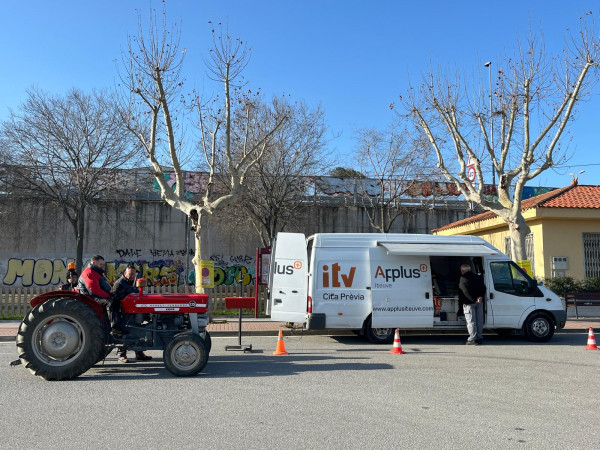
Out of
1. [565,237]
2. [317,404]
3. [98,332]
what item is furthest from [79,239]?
[565,237]

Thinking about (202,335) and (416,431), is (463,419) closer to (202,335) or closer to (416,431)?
(416,431)

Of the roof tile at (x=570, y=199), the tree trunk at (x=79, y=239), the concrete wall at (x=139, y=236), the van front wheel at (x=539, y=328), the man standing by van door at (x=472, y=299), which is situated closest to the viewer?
the man standing by van door at (x=472, y=299)

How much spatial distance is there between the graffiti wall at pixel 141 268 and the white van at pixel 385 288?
1473 cm

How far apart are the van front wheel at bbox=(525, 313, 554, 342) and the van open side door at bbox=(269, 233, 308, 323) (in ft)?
17.4

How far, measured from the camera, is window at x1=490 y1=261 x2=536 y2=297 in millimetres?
A: 11930

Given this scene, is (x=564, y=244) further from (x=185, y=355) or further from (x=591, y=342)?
(x=185, y=355)

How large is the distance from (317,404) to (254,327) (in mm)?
8353

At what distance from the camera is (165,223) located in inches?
1090

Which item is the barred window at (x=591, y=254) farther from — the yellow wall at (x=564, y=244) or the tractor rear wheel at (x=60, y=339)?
the tractor rear wheel at (x=60, y=339)

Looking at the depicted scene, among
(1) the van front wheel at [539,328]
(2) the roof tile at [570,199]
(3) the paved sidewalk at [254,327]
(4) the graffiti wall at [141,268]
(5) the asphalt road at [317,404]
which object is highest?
(2) the roof tile at [570,199]

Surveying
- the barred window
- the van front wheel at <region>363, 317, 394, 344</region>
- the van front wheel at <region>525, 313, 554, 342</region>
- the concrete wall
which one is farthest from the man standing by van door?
the concrete wall

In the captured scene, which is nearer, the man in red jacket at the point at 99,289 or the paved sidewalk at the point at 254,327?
the man in red jacket at the point at 99,289

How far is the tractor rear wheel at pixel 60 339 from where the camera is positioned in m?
7.42

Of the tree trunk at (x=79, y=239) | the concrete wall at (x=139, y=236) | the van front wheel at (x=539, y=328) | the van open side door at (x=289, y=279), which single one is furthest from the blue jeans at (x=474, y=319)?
the tree trunk at (x=79, y=239)
